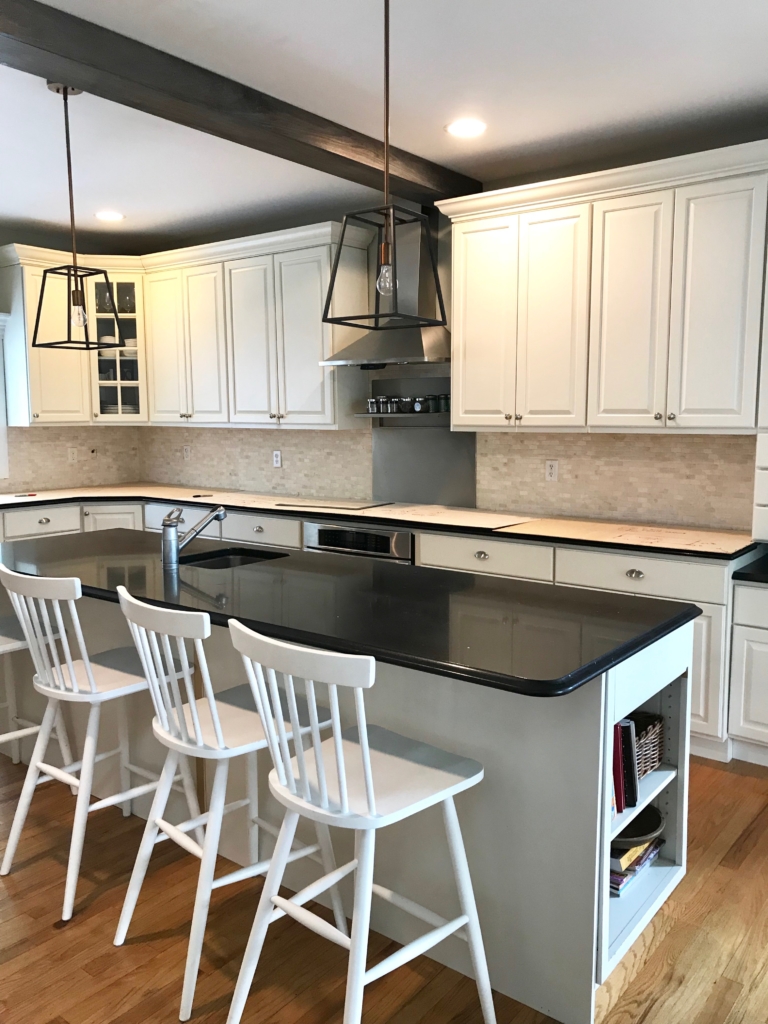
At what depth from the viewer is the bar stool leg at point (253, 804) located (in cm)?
229

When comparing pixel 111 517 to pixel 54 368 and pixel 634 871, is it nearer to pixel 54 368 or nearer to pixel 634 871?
pixel 54 368

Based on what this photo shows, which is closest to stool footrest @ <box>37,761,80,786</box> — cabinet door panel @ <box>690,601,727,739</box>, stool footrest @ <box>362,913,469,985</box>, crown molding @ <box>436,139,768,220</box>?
stool footrest @ <box>362,913,469,985</box>

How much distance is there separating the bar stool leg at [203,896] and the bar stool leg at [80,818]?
0.48 meters

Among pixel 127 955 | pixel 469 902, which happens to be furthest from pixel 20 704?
pixel 469 902

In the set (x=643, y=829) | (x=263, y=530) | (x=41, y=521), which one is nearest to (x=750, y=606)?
(x=643, y=829)

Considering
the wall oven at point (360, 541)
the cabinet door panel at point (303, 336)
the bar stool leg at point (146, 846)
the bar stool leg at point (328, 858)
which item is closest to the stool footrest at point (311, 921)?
the bar stool leg at point (328, 858)

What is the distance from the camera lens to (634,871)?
7.00 ft

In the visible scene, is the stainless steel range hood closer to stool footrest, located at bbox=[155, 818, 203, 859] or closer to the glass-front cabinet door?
the glass-front cabinet door

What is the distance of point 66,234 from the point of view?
5.43 m

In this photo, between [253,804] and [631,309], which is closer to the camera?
[253,804]

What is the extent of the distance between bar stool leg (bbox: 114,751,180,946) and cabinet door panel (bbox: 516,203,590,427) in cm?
242

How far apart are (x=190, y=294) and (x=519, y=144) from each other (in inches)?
96.4

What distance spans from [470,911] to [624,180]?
2.95 meters

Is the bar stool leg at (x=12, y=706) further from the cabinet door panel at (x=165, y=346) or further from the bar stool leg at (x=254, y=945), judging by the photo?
the cabinet door panel at (x=165, y=346)
